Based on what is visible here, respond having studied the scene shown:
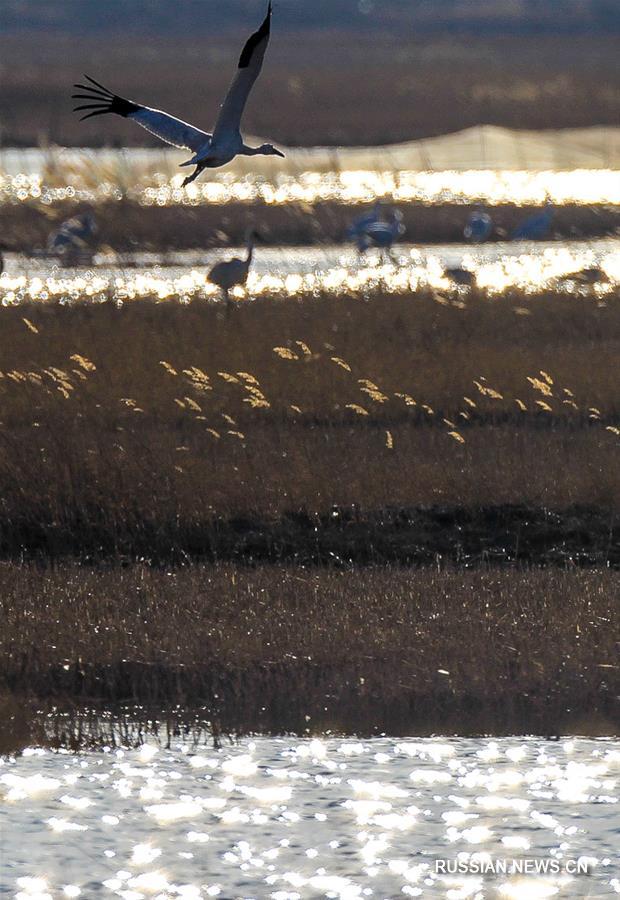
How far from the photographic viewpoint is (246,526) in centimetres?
926

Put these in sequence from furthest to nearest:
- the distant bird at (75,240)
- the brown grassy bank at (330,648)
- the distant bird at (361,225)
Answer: the distant bird at (361,225), the distant bird at (75,240), the brown grassy bank at (330,648)

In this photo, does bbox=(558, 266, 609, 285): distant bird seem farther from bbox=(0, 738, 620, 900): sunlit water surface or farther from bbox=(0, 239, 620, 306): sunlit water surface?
bbox=(0, 738, 620, 900): sunlit water surface

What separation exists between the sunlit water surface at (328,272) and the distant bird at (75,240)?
0.75 feet

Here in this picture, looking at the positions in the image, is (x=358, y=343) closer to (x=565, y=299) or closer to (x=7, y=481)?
(x=565, y=299)

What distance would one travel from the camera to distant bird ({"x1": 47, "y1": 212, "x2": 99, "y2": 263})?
20312mm

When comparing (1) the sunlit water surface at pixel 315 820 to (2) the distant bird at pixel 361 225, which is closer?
(1) the sunlit water surface at pixel 315 820

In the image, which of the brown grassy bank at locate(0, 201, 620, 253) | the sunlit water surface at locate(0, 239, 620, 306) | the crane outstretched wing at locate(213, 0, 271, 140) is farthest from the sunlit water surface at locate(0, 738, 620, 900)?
the brown grassy bank at locate(0, 201, 620, 253)

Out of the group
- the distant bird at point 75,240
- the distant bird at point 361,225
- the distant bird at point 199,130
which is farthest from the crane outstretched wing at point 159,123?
the distant bird at point 361,225

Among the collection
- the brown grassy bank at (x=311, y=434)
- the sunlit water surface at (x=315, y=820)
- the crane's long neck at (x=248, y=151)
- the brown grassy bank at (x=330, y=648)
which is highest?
the crane's long neck at (x=248, y=151)

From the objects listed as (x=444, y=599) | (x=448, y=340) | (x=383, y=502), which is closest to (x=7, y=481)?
(x=383, y=502)

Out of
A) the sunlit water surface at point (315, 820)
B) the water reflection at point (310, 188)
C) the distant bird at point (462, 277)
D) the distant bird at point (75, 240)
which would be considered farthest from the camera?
the water reflection at point (310, 188)

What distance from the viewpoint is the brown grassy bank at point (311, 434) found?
913cm

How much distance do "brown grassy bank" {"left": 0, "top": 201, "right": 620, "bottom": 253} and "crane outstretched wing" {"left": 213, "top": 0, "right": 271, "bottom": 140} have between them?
1341 centimetres

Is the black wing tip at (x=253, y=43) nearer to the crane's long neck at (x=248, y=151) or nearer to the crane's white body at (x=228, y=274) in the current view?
the crane's long neck at (x=248, y=151)
